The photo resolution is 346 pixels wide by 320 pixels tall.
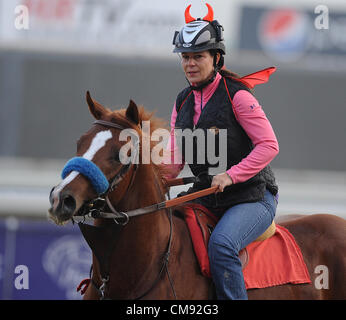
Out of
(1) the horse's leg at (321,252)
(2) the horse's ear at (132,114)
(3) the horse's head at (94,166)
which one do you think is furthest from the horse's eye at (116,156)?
(1) the horse's leg at (321,252)

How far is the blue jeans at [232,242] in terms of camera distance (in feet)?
11.8

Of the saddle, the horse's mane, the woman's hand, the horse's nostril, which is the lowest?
the saddle

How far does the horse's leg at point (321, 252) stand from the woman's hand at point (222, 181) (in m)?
0.79

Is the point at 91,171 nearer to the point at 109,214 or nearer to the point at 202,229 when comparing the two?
the point at 109,214

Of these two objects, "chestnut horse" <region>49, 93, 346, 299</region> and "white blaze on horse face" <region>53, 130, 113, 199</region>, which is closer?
"white blaze on horse face" <region>53, 130, 113, 199</region>

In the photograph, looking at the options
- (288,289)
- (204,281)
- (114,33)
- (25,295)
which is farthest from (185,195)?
(114,33)

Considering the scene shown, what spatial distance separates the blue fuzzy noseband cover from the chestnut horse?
0.02m

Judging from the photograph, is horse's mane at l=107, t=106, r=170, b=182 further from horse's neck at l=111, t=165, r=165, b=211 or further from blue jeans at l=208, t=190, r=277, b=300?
blue jeans at l=208, t=190, r=277, b=300

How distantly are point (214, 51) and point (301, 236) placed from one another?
140 cm

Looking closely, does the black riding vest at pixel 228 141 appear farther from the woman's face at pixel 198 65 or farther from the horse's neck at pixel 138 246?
the horse's neck at pixel 138 246

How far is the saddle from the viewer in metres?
3.68

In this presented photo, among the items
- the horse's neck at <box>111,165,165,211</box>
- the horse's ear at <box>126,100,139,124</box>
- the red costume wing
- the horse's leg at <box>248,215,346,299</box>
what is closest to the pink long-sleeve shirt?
the red costume wing

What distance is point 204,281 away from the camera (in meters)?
3.69
